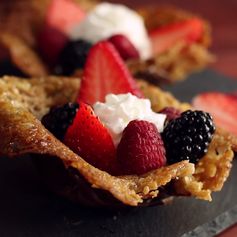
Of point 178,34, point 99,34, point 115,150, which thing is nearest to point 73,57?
point 99,34

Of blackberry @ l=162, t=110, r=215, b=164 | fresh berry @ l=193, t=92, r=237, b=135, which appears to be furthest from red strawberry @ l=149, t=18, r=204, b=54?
blackberry @ l=162, t=110, r=215, b=164

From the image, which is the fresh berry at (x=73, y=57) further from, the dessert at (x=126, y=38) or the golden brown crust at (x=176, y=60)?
the golden brown crust at (x=176, y=60)

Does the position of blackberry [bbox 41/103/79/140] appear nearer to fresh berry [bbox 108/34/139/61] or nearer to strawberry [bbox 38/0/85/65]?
fresh berry [bbox 108/34/139/61]

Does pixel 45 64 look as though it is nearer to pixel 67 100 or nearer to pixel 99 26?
pixel 99 26

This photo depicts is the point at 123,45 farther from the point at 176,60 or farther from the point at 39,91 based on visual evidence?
the point at 39,91

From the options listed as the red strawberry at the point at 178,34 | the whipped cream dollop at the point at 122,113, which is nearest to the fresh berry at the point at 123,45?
the red strawberry at the point at 178,34
